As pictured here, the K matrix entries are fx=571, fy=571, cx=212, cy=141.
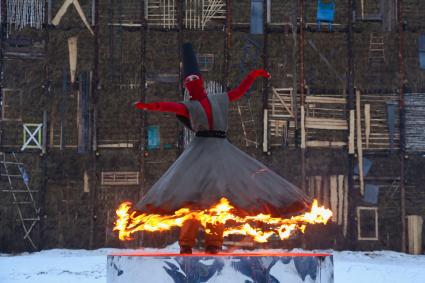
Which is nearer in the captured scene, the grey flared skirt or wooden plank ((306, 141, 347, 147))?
the grey flared skirt

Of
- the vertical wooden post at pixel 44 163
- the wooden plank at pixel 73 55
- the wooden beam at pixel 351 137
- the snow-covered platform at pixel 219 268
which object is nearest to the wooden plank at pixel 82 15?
the wooden plank at pixel 73 55

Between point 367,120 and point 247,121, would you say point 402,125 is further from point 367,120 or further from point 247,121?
point 247,121

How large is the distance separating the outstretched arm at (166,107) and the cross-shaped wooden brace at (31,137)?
995 centimetres

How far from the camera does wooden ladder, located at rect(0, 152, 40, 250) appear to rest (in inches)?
567

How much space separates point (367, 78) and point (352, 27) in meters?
1.38

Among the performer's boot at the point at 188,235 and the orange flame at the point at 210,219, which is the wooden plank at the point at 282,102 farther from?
the performer's boot at the point at 188,235

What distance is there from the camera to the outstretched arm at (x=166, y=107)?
16.7 feet

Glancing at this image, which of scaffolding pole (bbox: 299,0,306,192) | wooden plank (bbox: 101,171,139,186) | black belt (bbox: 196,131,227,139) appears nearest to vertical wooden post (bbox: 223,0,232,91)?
scaffolding pole (bbox: 299,0,306,192)

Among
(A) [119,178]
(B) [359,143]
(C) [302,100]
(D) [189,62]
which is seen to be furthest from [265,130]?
(D) [189,62]

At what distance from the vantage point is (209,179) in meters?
4.91

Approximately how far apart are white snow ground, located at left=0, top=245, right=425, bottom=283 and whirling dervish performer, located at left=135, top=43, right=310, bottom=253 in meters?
5.82

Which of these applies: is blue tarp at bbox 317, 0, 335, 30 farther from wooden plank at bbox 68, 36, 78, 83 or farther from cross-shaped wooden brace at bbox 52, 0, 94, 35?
wooden plank at bbox 68, 36, 78, 83

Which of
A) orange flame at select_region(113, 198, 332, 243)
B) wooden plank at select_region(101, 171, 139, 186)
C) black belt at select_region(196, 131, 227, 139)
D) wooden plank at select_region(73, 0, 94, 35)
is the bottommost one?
wooden plank at select_region(101, 171, 139, 186)

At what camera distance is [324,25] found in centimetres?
1491
